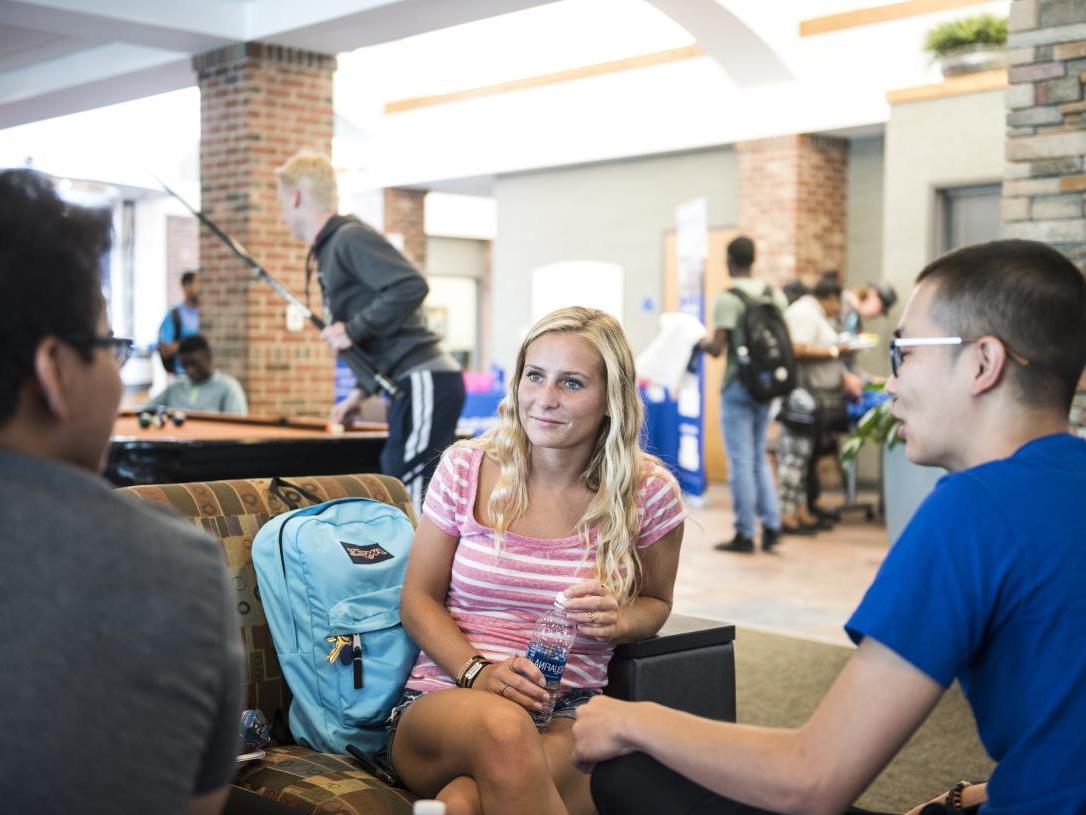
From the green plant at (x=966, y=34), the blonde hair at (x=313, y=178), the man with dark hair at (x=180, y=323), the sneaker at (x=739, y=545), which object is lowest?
the sneaker at (x=739, y=545)

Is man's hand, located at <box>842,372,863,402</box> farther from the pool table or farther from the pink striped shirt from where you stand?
the pink striped shirt

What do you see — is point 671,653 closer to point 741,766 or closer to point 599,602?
point 599,602

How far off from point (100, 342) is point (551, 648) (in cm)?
128

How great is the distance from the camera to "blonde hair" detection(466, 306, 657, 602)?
2.43m

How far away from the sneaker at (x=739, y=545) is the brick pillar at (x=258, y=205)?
318cm

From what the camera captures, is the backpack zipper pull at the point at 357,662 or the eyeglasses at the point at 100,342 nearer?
the eyeglasses at the point at 100,342

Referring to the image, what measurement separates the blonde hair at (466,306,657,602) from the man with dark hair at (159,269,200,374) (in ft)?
19.6

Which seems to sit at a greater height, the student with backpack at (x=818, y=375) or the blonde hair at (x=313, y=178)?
the blonde hair at (x=313, y=178)

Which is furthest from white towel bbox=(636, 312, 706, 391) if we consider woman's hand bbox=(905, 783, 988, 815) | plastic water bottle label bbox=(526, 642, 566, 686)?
woman's hand bbox=(905, 783, 988, 815)

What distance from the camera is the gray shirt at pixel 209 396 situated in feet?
22.7

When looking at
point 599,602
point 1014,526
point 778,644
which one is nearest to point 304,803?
point 599,602

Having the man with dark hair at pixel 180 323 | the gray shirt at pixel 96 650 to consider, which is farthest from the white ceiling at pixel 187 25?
the gray shirt at pixel 96 650

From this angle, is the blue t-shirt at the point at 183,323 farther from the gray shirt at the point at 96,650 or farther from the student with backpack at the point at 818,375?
the gray shirt at the point at 96,650

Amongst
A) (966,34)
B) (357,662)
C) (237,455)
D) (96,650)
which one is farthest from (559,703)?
(966,34)
